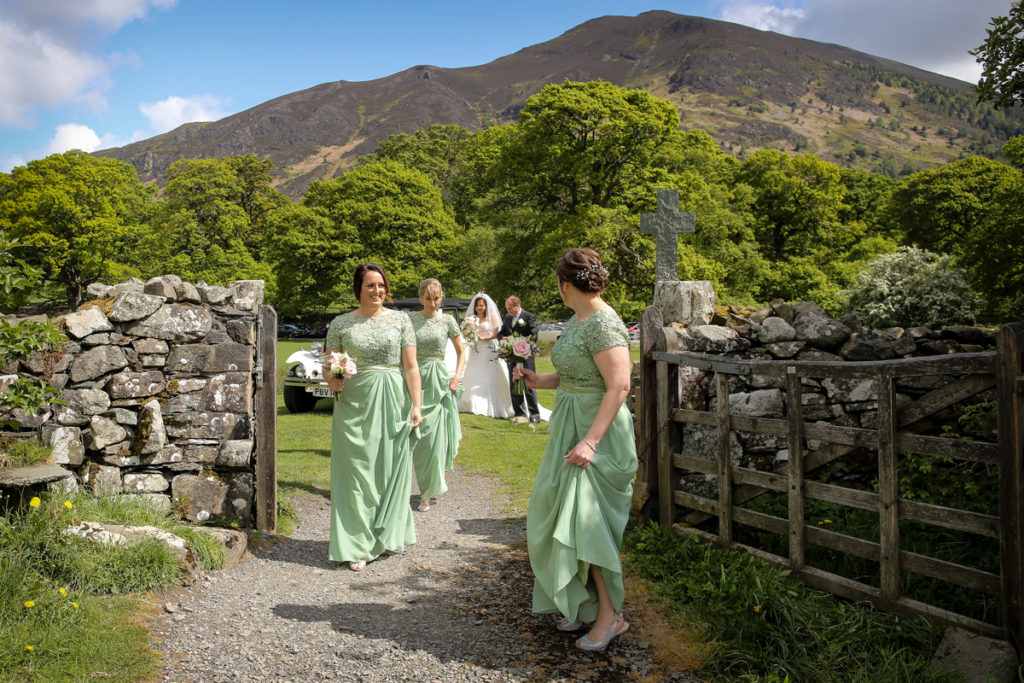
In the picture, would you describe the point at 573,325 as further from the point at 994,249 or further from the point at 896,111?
the point at 896,111

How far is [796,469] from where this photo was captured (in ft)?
13.5

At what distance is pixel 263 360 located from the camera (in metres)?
5.68

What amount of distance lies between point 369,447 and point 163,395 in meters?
1.77

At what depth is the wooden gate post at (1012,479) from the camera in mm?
3010

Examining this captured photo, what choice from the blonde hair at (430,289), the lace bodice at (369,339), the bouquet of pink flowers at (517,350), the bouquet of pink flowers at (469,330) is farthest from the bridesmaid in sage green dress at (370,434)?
the bouquet of pink flowers at (469,330)

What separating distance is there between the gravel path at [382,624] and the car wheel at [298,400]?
26.3 feet

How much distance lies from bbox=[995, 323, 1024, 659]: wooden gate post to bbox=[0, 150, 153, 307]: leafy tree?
126 ft

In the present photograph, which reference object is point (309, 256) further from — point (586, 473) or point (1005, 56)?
point (586, 473)

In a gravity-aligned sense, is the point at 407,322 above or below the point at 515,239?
below

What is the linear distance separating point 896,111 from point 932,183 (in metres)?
157

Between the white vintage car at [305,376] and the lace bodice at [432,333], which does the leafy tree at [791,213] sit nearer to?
the white vintage car at [305,376]

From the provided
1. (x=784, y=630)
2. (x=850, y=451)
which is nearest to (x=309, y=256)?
(x=850, y=451)

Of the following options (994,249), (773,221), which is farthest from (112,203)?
(994,249)

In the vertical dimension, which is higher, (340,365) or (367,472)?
(340,365)
